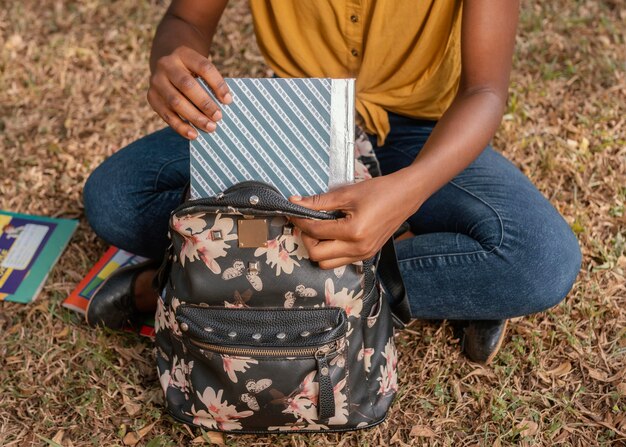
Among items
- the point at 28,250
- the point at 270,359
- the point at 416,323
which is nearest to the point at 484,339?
the point at 416,323

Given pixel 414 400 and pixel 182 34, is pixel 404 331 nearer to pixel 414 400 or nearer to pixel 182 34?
pixel 414 400

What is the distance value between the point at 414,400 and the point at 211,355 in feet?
Answer: 2.13

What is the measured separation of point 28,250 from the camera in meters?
2.46

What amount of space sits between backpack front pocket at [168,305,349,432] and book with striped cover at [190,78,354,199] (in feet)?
0.94

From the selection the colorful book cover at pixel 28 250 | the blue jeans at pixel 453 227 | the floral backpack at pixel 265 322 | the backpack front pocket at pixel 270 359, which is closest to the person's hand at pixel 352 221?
the floral backpack at pixel 265 322

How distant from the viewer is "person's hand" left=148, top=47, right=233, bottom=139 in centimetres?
157

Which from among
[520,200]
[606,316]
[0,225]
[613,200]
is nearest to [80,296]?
[0,225]

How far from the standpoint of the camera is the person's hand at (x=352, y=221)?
59.9 inches

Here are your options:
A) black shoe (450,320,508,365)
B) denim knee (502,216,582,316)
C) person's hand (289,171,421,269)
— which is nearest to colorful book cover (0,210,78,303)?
person's hand (289,171,421,269)

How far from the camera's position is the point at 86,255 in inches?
97.5

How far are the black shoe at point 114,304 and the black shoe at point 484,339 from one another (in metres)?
0.98

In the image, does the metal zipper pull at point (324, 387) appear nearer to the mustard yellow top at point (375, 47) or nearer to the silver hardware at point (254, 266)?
the silver hardware at point (254, 266)

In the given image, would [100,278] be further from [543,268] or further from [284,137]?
[543,268]

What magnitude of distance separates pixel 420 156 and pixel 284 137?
32 cm
